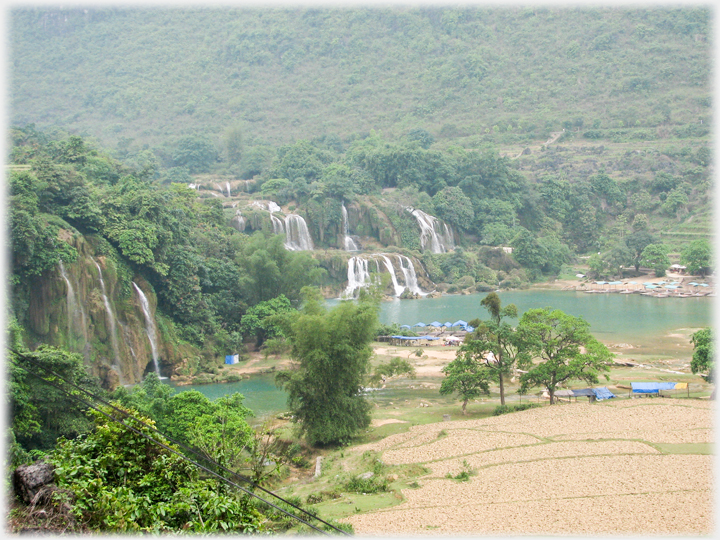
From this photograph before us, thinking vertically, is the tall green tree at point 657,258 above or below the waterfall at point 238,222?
below

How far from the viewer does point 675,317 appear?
3834 cm

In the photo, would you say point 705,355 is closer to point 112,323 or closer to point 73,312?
point 112,323

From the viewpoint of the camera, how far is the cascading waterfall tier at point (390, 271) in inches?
1933

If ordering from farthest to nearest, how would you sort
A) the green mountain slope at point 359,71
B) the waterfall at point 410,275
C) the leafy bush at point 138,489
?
1. the green mountain slope at point 359,71
2. the waterfall at point 410,275
3. the leafy bush at point 138,489

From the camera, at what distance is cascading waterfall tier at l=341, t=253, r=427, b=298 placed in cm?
4909

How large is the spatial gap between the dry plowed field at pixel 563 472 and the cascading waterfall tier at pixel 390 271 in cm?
2906

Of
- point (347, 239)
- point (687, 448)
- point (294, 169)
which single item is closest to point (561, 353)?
point (687, 448)

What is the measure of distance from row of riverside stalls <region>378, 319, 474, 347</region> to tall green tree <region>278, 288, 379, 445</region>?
507 inches

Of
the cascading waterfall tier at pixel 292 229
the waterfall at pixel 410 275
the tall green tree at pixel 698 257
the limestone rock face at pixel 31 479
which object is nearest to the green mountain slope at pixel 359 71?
the tall green tree at pixel 698 257

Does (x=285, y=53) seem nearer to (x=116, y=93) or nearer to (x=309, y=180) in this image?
(x=116, y=93)

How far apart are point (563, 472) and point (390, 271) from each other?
117ft

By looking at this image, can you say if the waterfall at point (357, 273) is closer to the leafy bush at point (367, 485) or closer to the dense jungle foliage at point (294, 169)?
the dense jungle foliage at point (294, 169)

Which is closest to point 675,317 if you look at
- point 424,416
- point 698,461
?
point 424,416

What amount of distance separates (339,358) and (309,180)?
4945 centimetres
